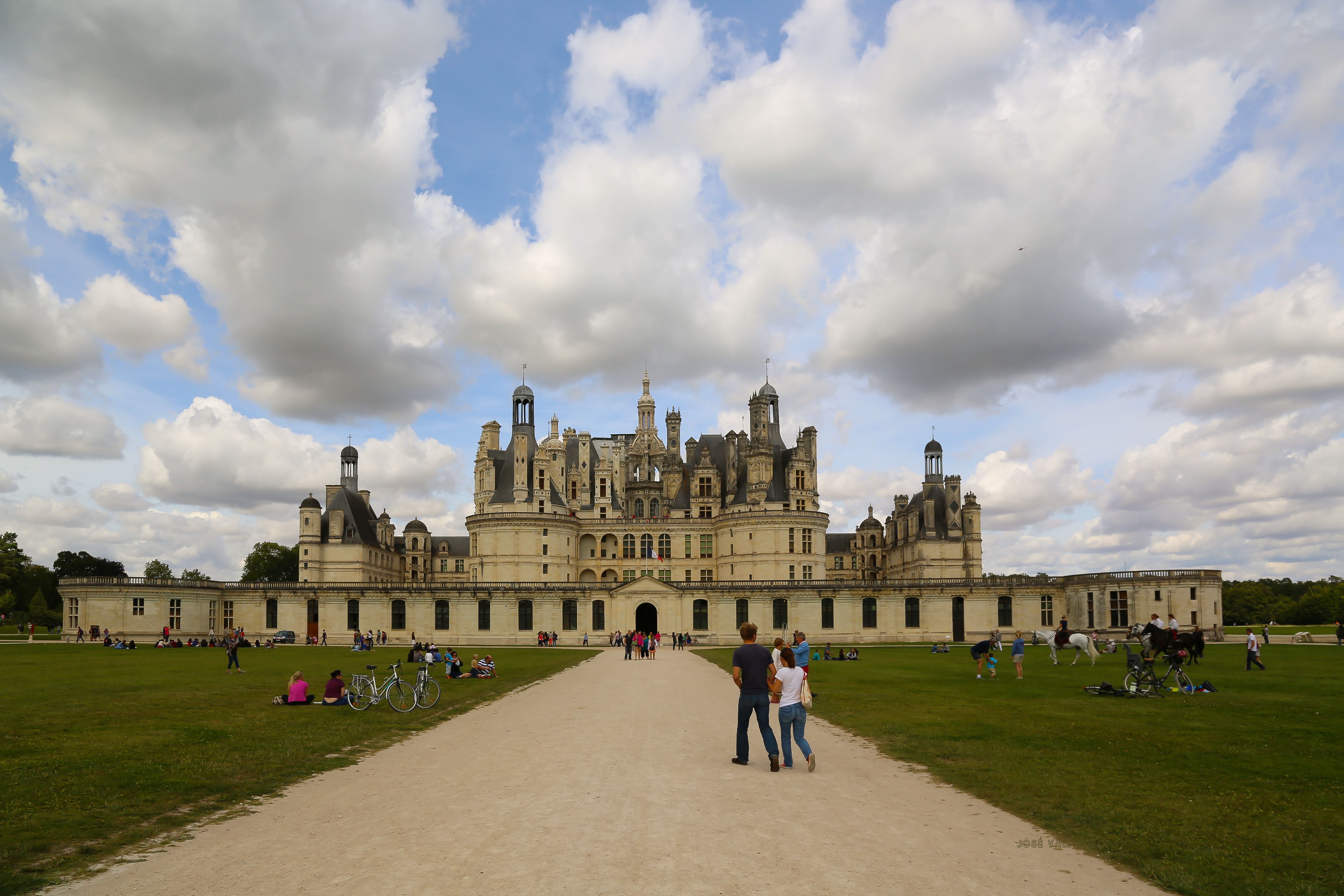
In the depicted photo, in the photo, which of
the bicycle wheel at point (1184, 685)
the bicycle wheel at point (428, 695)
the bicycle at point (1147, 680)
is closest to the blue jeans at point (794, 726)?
the bicycle wheel at point (428, 695)

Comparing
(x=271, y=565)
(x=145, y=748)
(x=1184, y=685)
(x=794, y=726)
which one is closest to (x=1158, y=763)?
(x=794, y=726)

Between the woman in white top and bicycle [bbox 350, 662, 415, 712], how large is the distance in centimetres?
1250

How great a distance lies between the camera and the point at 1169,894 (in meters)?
8.25

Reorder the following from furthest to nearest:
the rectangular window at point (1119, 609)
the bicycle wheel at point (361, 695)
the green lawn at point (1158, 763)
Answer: the rectangular window at point (1119, 609) → the bicycle wheel at point (361, 695) → the green lawn at point (1158, 763)

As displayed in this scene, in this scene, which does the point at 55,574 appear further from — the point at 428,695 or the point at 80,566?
the point at 428,695

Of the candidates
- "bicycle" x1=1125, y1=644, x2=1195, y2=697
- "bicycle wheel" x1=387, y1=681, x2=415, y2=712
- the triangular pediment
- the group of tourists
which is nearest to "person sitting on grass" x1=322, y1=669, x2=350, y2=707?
"bicycle wheel" x1=387, y1=681, x2=415, y2=712

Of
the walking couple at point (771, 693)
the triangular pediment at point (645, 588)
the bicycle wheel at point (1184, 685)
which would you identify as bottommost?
the triangular pediment at point (645, 588)

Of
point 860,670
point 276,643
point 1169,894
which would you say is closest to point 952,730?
point 1169,894

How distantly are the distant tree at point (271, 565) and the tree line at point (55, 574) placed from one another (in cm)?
7

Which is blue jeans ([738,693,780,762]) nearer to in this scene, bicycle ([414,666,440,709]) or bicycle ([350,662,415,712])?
bicycle ([350,662,415,712])

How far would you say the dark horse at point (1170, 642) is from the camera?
26.2 meters

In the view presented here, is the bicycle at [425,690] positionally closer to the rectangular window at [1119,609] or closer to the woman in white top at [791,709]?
the woman in white top at [791,709]

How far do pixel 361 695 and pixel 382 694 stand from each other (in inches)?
24.0

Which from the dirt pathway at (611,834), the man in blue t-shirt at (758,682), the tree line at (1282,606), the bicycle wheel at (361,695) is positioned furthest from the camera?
the tree line at (1282,606)
